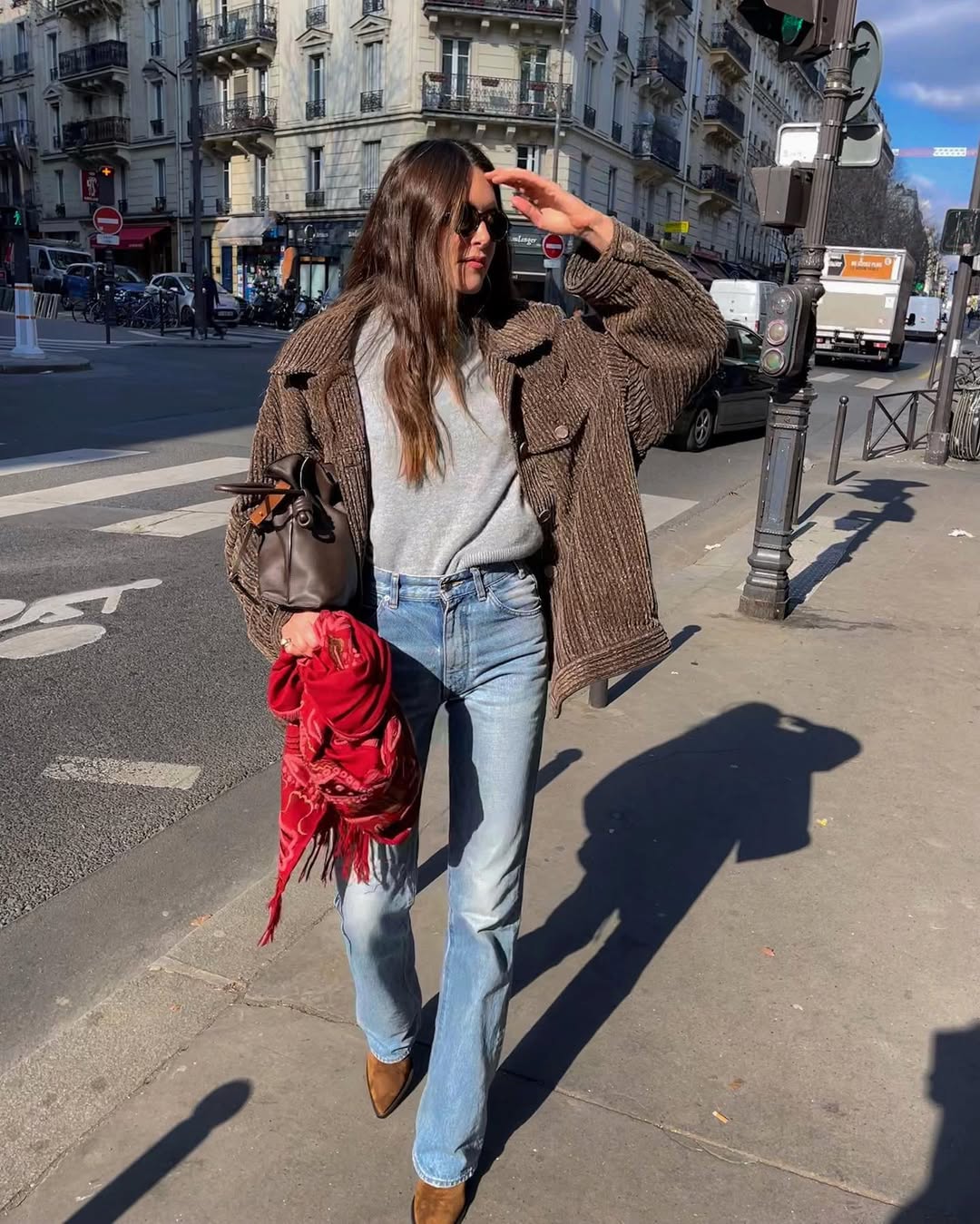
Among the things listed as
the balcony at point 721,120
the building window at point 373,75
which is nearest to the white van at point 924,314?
the balcony at point 721,120

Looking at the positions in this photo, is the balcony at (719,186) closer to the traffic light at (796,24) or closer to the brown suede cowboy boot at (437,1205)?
the traffic light at (796,24)

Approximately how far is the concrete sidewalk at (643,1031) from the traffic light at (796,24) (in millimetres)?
3705

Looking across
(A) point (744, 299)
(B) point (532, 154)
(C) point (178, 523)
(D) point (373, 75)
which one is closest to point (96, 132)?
(D) point (373, 75)

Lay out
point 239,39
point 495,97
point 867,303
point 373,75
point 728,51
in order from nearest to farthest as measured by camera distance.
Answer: point 867,303, point 495,97, point 373,75, point 239,39, point 728,51

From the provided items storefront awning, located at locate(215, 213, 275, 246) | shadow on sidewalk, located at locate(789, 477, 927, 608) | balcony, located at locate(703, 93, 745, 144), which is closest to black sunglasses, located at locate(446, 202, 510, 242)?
shadow on sidewalk, located at locate(789, 477, 927, 608)

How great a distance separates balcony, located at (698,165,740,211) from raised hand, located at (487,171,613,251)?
52.4 meters

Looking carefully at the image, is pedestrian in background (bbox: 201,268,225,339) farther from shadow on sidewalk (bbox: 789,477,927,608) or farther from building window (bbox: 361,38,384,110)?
shadow on sidewalk (bbox: 789,477,927,608)

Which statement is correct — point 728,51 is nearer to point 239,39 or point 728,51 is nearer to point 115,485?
point 239,39

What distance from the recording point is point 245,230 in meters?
42.0

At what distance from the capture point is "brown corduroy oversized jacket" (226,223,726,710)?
1.97 meters

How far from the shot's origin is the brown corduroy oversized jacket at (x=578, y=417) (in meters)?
1.97

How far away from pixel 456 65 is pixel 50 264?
15.9 m

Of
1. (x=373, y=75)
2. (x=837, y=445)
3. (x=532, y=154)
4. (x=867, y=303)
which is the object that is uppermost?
(x=373, y=75)

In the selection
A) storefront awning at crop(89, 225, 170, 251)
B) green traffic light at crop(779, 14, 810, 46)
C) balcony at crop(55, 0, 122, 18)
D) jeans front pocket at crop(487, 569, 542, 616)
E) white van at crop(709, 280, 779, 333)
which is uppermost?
balcony at crop(55, 0, 122, 18)
